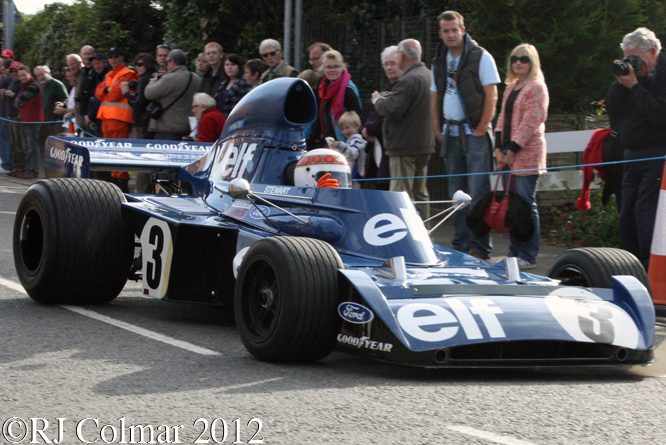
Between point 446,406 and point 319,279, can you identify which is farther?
point 319,279

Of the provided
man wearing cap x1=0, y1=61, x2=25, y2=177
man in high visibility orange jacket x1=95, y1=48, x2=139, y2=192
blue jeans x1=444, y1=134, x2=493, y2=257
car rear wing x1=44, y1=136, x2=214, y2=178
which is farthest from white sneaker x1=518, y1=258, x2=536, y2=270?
man wearing cap x1=0, y1=61, x2=25, y2=177

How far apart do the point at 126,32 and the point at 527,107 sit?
1311 cm

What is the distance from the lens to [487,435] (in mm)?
3645

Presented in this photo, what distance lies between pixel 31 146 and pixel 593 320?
44.9ft

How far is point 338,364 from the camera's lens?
16.4 feet

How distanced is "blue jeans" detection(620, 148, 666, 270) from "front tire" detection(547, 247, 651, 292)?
6.45 feet

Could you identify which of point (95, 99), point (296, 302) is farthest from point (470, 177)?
point (95, 99)

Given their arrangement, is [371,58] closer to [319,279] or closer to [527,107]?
[527,107]

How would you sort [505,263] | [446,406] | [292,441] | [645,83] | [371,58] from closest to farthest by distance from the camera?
[292,441] < [446,406] < [505,263] < [645,83] < [371,58]

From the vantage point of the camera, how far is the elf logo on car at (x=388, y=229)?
565 cm

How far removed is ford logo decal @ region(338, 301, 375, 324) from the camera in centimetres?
465

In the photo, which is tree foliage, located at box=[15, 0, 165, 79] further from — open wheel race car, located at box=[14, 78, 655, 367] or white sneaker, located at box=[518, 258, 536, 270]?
white sneaker, located at box=[518, 258, 536, 270]

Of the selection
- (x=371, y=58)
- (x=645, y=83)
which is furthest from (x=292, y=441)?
(x=371, y=58)

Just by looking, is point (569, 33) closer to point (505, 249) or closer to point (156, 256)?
point (505, 249)
